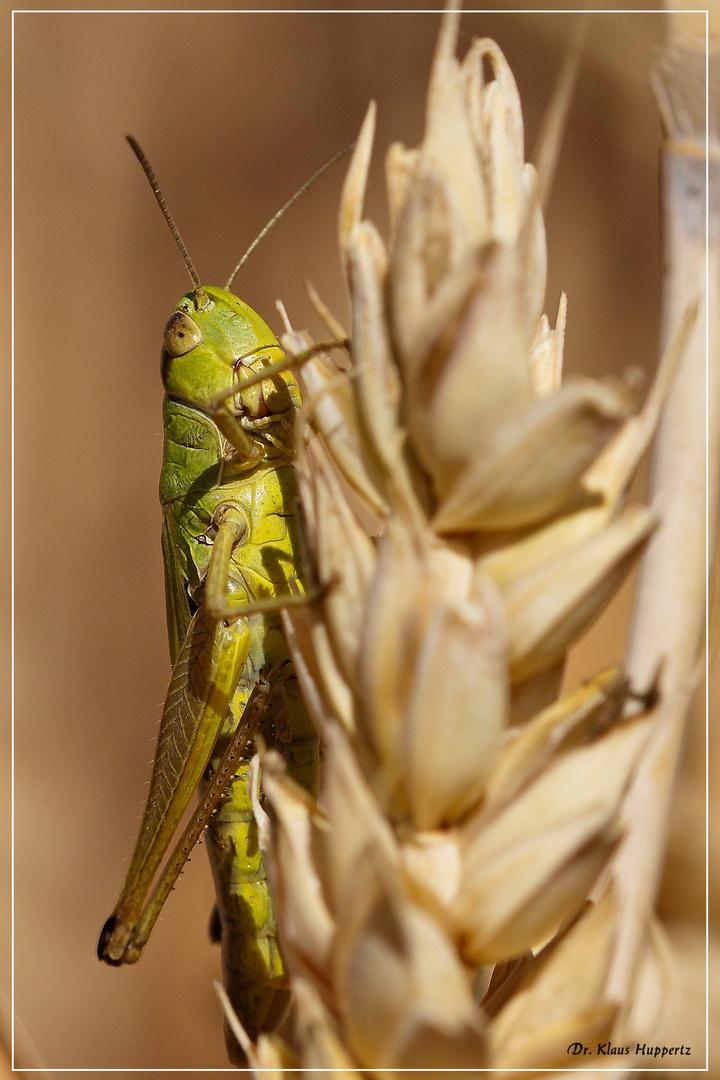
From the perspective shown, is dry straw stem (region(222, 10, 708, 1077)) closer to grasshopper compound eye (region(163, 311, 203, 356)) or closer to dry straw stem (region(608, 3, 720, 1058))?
dry straw stem (region(608, 3, 720, 1058))

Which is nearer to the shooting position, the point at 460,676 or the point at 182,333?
the point at 460,676

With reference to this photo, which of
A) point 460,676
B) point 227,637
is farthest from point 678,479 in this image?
point 227,637

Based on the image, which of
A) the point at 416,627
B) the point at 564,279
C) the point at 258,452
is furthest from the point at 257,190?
the point at 416,627

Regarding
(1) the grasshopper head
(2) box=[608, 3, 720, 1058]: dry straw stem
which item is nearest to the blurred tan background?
(1) the grasshopper head

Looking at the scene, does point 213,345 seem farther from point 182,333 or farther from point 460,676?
point 460,676

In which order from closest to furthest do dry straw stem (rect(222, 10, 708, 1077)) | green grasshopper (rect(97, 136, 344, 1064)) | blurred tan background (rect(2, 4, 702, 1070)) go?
dry straw stem (rect(222, 10, 708, 1077)) → green grasshopper (rect(97, 136, 344, 1064)) → blurred tan background (rect(2, 4, 702, 1070))
